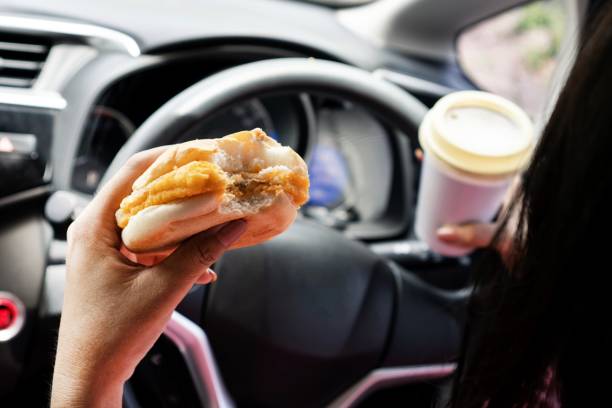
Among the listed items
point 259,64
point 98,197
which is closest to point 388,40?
point 259,64

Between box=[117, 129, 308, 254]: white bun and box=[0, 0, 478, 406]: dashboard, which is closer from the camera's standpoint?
box=[117, 129, 308, 254]: white bun

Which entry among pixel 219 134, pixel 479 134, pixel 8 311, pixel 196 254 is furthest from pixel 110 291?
pixel 219 134

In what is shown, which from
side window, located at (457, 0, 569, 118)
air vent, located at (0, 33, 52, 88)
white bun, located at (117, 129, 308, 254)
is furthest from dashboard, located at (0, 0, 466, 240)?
side window, located at (457, 0, 569, 118)

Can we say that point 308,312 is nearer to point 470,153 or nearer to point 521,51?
point 470,153

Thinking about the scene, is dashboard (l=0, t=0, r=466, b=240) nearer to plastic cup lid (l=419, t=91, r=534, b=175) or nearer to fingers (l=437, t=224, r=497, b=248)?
plastic cup lid (l=419, t=91, r=534, b=175)

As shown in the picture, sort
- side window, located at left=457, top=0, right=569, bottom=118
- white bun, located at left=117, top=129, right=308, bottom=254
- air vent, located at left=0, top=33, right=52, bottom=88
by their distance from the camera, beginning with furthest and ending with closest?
1. side window, located at left=457, top=0, right=569, bottom=118
2. air vent, located at left=0, top=33, right=52, bottom=88
3. white bun, located at left=117, top=129, right=308, bottom=254

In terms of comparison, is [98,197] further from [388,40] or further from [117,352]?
[388,40]

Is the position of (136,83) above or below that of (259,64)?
below
